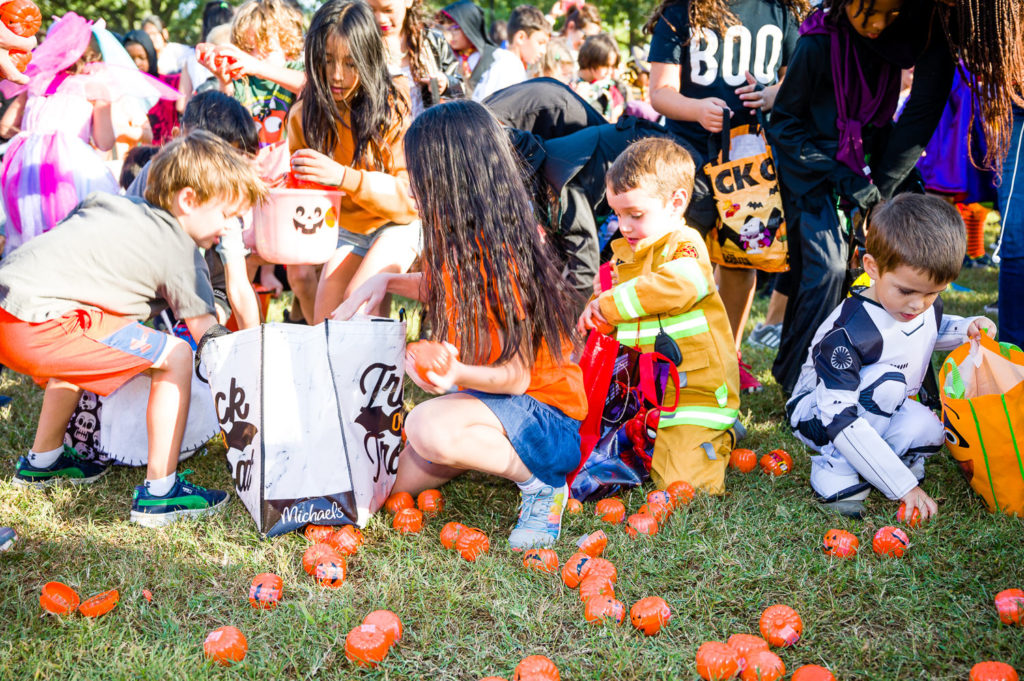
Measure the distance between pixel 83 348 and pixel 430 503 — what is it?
1.29 m

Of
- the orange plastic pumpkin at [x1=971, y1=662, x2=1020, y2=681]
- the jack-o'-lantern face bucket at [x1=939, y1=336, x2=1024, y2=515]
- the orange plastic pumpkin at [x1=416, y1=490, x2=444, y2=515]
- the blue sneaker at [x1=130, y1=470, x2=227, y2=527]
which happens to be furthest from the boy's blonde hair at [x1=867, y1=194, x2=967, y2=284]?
the blue sneaker at [x1=130, y1=470, x2=227, y2=527]

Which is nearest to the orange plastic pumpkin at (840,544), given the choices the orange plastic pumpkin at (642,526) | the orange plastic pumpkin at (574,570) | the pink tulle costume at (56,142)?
the orange plastic pumpkin at (642,526)

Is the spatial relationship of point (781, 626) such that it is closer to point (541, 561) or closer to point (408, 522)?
point (541, 561)

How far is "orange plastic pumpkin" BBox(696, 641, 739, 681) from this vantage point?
75.0 inches

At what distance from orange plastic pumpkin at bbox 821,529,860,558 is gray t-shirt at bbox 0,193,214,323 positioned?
7.28ft

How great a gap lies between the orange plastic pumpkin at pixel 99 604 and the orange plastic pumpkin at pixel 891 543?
2.26m

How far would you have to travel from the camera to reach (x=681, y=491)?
111 inches

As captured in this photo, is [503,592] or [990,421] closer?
[503,592]

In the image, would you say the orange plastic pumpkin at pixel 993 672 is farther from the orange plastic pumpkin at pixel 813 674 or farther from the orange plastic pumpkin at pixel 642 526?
the orange plastic pumpkin at pixel 642 526

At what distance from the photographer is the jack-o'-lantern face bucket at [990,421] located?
2570mm

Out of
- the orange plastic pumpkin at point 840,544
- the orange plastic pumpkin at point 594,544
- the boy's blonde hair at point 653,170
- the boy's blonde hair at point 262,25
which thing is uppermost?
the boy's blonde hair at point 262,25

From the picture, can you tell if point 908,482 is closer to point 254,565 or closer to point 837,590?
point 837,590

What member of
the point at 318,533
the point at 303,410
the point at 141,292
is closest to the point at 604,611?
the point at 318,533

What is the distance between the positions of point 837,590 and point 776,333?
279 centimetres
